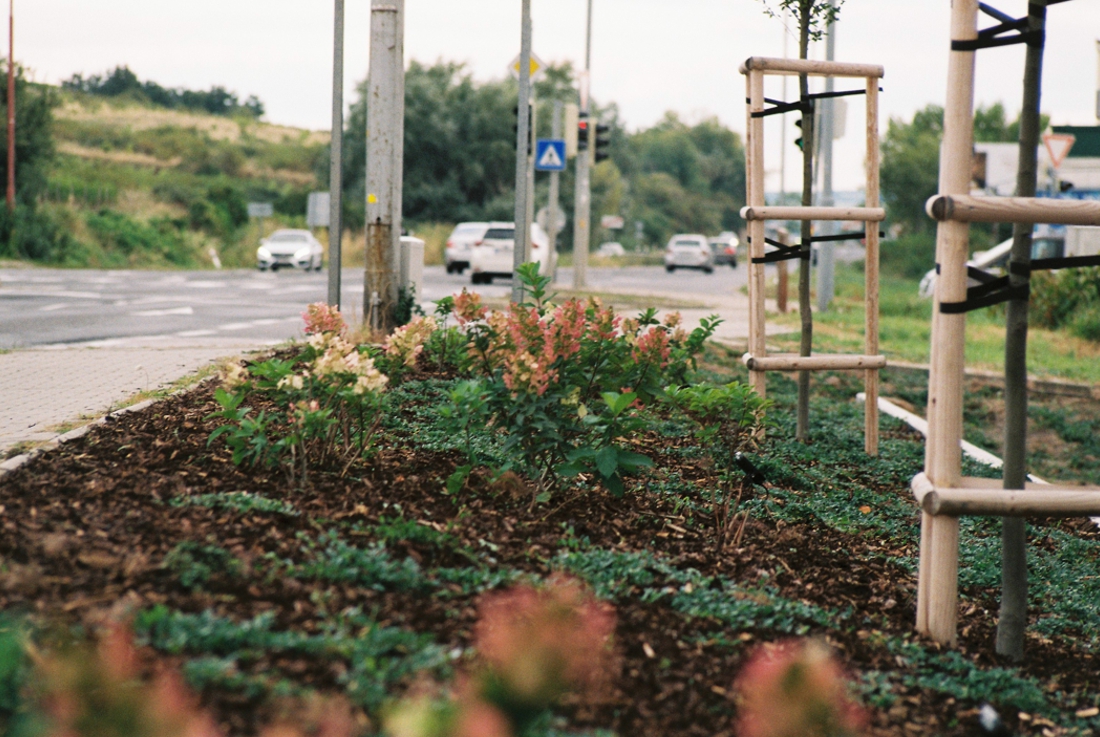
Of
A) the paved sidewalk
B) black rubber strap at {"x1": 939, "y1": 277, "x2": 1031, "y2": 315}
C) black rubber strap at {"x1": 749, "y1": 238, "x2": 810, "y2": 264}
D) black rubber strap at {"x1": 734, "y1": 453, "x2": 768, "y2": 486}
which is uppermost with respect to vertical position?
black rubber strap at {"x1": 749, "y1": 238, "x2": 810, "y2": 264}

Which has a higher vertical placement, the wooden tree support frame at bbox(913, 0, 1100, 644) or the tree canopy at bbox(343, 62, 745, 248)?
the tree canopy at bbox(343, 62, 745, 248)

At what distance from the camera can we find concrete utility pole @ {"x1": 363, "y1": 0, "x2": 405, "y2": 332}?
384 inches

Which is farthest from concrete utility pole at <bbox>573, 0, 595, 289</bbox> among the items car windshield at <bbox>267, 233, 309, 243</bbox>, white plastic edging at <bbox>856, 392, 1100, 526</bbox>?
white plastic edging at <bbox>856, 392, 1100, 526</bbox>

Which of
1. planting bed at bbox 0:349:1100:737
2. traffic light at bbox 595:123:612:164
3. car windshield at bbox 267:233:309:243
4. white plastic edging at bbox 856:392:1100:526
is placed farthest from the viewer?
car windshield at bbox 267:233:309:243

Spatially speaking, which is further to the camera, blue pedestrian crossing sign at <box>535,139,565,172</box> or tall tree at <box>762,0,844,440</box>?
blue pedestrian crossing sign at <box>535,139,565,172</box>

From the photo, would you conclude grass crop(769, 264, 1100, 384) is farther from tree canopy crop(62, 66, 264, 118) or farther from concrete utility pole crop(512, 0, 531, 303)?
tree canopy crop(62, 66, 264, 118)

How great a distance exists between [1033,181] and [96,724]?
129 inches

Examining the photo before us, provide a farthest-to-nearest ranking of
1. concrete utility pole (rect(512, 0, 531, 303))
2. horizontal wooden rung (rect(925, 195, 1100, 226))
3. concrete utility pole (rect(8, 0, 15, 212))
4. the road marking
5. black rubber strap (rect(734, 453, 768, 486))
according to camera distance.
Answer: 1. concrete utility pole (rect(8, 0, 15, 212))
2. the road marking
3. concrete utility pole (rect(512, 0, 531, 303))
4. black rubber strap (rect(734, 453, 768, 486))
5. horizontal wooden rung (rect(925, 195, 1100, 226))

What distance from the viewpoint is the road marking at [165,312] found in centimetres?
1556

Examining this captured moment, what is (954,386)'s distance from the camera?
12.1 feet

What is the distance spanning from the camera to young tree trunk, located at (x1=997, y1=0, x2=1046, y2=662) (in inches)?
146

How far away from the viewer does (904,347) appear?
14836mm

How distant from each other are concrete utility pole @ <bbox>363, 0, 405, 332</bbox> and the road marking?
664 cm

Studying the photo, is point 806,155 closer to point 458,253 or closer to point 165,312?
point 165,312
